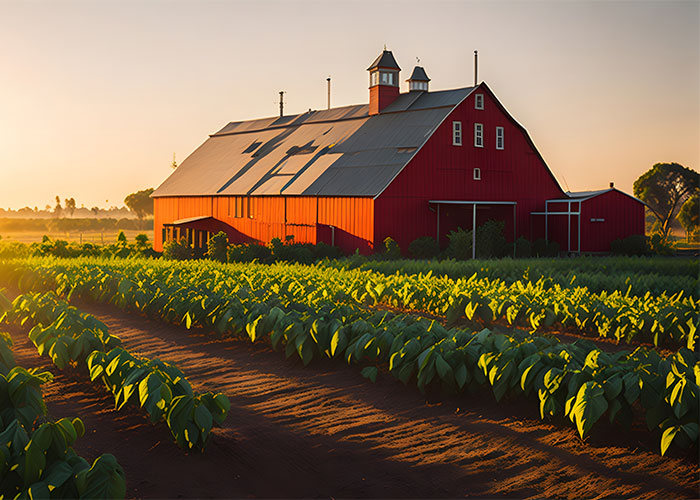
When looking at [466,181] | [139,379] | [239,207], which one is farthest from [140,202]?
[139,379]

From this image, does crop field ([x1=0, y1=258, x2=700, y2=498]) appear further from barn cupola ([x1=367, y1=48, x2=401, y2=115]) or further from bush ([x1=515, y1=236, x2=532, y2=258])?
barn cupola ([x1=367, y1=48, x2=401, y2=115])

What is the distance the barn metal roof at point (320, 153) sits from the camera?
32250mm

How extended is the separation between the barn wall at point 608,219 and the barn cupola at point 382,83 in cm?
1154

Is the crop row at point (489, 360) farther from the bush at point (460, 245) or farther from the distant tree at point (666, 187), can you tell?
the distant tree at point (666, 187)

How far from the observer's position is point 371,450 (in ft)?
21.1

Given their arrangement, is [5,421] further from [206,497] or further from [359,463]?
[359,463]

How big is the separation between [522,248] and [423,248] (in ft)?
16.5

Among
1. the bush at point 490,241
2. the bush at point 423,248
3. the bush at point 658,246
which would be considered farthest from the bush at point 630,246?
the bush at point 423,248

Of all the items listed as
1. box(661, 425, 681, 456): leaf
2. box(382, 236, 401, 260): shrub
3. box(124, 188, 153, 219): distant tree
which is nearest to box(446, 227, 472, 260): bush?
box(382, 236, 401, 260): shrub

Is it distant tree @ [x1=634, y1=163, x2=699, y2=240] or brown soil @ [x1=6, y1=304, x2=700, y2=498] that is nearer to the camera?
brown soil @ [x1=6, y1=304, x2=700, y2=498]

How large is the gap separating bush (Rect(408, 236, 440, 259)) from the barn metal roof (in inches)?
111

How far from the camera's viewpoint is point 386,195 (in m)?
30.4

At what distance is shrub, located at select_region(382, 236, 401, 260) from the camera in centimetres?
2914

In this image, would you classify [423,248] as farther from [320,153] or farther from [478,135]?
[320,153]
